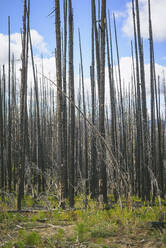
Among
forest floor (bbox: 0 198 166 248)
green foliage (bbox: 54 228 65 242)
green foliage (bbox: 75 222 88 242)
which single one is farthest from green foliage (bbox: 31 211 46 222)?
green foliage (bbox: 75 222 88 242)

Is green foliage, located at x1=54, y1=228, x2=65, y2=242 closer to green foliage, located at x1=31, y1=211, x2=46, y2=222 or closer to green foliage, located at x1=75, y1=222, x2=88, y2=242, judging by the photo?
green foliage, located at x1=75, y1=222, x2=88, y2=242

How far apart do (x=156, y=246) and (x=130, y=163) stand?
214 inches

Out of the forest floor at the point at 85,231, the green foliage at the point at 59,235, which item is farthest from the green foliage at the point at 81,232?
the green foliage at the point at 59,235

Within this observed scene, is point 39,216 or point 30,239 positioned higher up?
point 30,239

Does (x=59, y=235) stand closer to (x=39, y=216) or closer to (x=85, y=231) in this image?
(x=85, y=231)

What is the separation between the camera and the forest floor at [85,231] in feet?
8.99

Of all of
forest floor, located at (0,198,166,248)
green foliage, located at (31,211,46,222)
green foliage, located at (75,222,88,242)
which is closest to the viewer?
forest floor, located at (0,198,166,248)

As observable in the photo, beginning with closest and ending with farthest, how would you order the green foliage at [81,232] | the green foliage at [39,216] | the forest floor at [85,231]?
the forest floor at [85,231], the green foliage at [81,232], the green foliage at [39,216]

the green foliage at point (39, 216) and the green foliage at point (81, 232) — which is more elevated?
the green foliage at point (81, 232)

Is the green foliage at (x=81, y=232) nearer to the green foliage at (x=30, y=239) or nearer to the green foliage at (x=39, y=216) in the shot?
the green foliage at (x=30, y=239)

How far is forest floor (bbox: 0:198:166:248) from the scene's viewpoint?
108 inches

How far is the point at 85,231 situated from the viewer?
3.18m

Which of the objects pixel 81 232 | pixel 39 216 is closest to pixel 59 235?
pixel 81 232

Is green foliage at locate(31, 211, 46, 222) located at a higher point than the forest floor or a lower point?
lower
